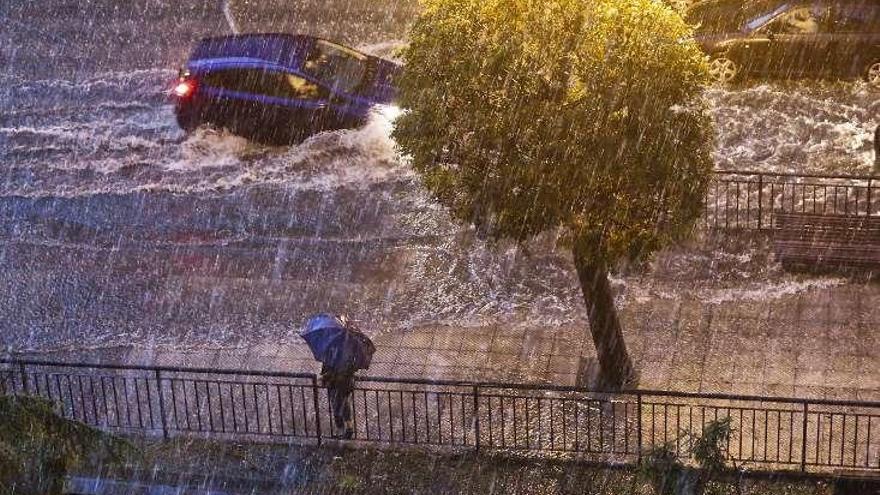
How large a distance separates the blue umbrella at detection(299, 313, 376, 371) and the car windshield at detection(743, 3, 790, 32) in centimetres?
1107

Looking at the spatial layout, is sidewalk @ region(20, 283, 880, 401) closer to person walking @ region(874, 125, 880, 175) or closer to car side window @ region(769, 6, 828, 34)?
person walking @ region(874, 125, 880, 175)

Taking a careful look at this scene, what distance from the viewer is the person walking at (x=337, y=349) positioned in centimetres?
1180

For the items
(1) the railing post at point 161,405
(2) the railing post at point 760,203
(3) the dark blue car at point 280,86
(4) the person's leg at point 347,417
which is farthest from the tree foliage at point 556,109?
(3) the dark blue car at point 280,86

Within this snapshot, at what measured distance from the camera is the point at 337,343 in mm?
11812

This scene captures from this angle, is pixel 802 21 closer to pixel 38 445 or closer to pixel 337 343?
pixel 337 343

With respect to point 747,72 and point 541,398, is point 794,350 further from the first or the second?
point 747,72

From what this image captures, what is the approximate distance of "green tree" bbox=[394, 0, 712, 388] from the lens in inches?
442

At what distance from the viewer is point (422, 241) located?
53.8 ft

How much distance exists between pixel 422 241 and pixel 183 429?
4.64 m

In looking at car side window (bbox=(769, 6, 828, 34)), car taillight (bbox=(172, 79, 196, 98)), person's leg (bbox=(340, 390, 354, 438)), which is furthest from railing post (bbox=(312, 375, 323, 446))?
car side window (bbox=(769, 6, 828, 34))

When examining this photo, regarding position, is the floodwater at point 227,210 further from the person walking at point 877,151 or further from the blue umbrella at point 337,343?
the blue umbrella at point 337,343

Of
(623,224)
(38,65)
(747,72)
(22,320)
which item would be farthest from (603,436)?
(38,65)

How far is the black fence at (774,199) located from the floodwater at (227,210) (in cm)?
105

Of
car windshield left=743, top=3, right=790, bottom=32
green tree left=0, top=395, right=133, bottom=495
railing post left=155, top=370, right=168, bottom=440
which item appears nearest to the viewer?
green tree left=0, top=395, right=133, bottom=495
